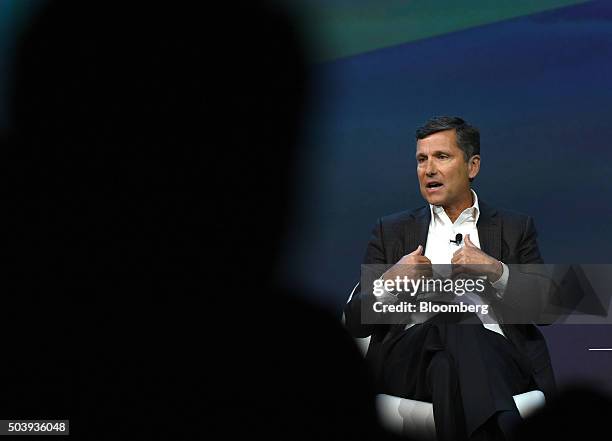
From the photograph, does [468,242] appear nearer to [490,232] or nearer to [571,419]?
[490,232]

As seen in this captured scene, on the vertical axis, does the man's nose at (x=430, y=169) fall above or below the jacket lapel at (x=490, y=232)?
above

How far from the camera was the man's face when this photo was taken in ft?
7.61

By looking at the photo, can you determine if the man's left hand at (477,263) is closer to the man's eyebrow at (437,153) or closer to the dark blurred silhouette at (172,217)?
the man's eyebrow at (437,153)

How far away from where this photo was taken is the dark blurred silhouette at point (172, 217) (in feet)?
1.82

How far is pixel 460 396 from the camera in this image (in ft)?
6.84

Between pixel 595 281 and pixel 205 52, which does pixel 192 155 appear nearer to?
pixel 205 52

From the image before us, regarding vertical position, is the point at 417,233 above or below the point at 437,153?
below

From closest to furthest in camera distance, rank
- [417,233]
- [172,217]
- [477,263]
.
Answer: [172,217]
[477,263]
[417,233]

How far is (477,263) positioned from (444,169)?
11.8 inches

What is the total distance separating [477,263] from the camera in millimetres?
2186

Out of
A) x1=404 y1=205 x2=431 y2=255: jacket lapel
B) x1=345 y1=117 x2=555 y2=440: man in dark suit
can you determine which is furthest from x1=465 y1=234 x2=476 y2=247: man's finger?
x1=404 y1=205 x2=431 y2=255: jacket lapel

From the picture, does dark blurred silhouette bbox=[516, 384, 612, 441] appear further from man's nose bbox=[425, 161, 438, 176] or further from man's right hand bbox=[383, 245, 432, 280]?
man's nose bbox=[425, 161, 438, 176]

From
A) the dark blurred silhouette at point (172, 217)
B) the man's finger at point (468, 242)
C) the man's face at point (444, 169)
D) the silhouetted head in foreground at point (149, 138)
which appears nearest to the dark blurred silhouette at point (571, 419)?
the dark blurred silhouette at point (172, 217)

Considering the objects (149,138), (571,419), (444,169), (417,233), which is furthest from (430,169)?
(149,138)
